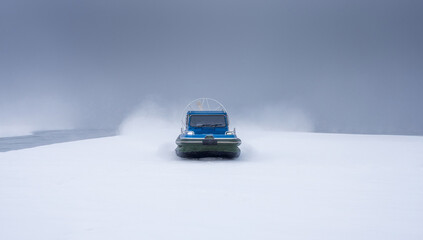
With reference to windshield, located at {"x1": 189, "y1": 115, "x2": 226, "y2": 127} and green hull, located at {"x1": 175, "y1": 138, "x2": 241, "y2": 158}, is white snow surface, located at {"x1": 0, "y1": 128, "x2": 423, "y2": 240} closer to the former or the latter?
green hull, located at {"x1": 175, "y1": 138, "x2": 241, "y2": 158}

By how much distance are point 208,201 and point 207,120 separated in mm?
6649

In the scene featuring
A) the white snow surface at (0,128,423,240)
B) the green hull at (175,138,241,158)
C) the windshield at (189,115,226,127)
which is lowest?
the white snow surface at (0,128,423,240)

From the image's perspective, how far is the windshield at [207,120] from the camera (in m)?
11.8

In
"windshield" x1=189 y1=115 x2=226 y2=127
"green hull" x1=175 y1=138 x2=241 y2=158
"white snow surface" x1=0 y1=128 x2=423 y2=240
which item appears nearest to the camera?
"white snow surface" x1=0 y1=128 x2=423 y2=240

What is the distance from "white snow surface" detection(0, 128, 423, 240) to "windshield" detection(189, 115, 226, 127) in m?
2.37

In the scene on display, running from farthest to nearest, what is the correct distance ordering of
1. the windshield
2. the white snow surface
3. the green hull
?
the windshield
the green hull
the white snow surface

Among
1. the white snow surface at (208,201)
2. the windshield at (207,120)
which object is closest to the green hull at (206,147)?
the white snow surface at (208,201)

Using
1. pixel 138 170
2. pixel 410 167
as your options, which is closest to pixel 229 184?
pixel 138 170

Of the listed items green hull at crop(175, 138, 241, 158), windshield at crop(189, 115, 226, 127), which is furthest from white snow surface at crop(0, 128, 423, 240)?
windshield at crop(189, 115, 226, 127)

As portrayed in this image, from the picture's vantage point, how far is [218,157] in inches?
460

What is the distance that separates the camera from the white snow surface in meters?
4.05

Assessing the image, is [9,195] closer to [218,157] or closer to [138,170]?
[138,170]

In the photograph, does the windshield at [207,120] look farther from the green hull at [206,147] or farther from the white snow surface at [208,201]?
the white snow surface at [208,201]

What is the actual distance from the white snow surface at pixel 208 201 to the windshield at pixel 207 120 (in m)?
2.37
